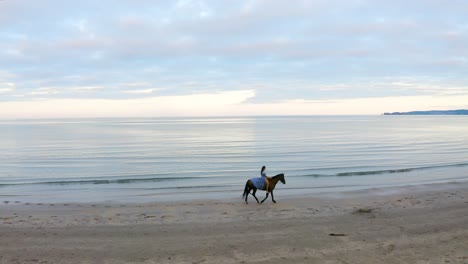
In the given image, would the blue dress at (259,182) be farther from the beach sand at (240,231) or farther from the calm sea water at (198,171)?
the calm sea water at (198,171)

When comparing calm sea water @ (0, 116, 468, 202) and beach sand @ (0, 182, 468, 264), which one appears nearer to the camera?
beach sand @ (0, 182, 468, 264)

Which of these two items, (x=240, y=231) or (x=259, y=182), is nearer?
(x=240, y=231)

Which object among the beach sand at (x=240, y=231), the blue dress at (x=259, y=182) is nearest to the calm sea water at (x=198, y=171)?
the blue dress at (x=259, y=182)

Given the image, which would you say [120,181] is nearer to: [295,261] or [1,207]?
[1,207]

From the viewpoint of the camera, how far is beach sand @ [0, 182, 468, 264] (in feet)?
31.7

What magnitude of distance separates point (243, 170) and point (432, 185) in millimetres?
11378

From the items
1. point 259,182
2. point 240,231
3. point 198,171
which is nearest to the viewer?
point 240,231

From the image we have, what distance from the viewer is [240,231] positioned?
39.0ft

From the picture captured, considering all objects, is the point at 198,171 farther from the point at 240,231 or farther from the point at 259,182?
the point at 240,231

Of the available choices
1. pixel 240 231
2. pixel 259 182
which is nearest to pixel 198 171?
pixel 259 182

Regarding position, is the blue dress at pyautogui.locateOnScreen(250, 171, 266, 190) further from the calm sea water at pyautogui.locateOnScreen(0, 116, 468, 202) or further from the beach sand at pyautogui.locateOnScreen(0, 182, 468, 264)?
the calm sea water at pyautogui.locateOnScreen(0, 116, 468, 202)

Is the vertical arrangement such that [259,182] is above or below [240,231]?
above

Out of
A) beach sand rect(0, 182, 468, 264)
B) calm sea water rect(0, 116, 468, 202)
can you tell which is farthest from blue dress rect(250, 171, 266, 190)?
calm sea water rect(0, 116, 468, 202)

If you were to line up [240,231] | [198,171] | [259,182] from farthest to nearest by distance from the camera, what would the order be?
[198,171], [259,182], [240,231]
